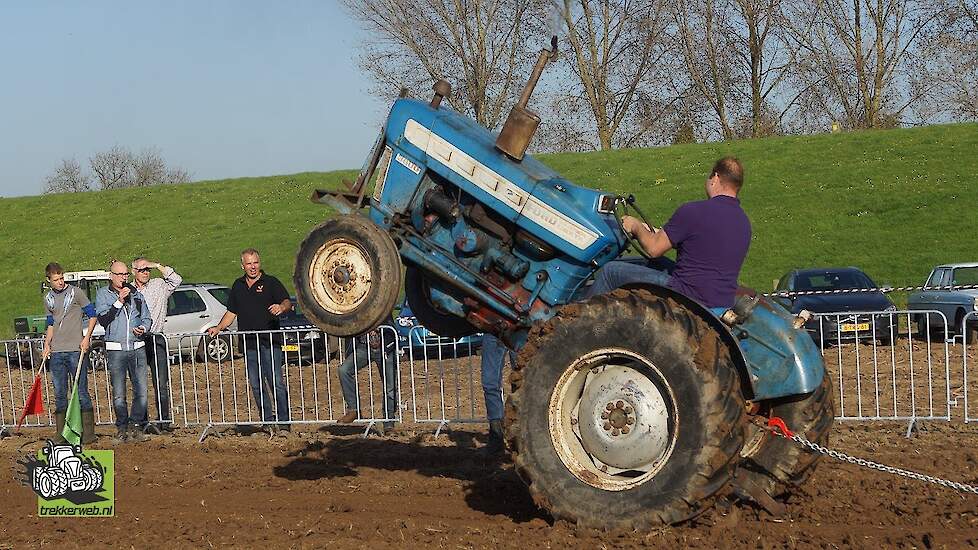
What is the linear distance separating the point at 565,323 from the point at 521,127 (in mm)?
1339

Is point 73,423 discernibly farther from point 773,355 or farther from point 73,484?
point 773,355

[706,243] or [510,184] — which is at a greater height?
[510,184]

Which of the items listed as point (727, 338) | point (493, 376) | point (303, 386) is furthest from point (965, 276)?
point (727, 338)

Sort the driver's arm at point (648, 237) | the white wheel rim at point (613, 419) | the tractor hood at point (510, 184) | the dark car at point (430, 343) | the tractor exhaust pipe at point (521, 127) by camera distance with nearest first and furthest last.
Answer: the white wheel rim at point (613, 419), the driver's arm at point (648, 237), the tractor hood at point (510, 184), the tractor exhaust pipe at point (521, 127), the dark car at point (430, 343)

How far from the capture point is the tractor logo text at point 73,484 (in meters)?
7.73

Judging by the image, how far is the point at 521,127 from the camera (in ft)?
21.7

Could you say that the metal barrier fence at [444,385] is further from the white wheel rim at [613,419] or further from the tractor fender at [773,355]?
the tractor fender at [773,355]

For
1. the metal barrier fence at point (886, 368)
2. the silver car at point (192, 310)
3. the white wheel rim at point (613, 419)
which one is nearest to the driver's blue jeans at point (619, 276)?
the white wheel rim at point (613, 419)

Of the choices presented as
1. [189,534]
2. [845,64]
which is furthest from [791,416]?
[845,64]

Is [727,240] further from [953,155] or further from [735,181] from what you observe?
[953,155]

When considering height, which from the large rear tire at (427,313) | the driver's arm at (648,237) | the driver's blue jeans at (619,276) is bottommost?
the large rear tire at (427,313)

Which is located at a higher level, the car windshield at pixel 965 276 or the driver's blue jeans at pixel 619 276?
the driver's blue jeans at pixel 619 276

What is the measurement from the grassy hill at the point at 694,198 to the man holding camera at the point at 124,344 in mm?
14538

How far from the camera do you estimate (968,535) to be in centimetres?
582
